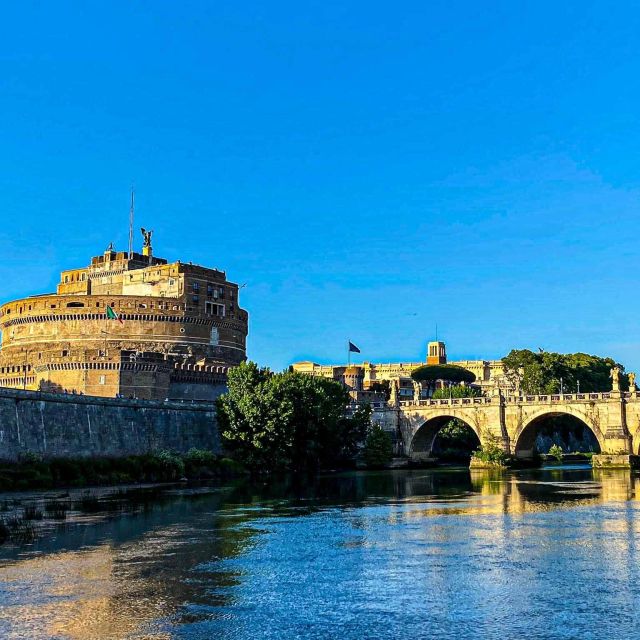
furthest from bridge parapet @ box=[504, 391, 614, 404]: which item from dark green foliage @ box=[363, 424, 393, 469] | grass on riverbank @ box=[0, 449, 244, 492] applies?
grass on riverbank @ box=[0, 449, 244, 492]

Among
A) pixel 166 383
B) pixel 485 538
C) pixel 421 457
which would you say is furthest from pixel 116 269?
pixel 485 538

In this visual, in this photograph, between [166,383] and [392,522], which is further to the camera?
[166,383]

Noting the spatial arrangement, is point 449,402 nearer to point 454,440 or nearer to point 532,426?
point 532,426

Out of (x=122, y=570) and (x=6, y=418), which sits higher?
(x=6, y=418)

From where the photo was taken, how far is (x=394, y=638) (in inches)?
734

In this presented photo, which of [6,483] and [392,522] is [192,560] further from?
[6,483]

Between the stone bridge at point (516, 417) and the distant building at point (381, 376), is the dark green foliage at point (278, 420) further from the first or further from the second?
the distant building at point (381, 376)

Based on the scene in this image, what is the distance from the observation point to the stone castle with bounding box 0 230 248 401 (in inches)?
3617

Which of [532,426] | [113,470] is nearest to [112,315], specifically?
[113,470]

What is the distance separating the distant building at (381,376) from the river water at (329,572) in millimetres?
99664

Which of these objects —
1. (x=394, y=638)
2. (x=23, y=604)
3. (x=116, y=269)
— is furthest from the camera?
(x=116, y=269)

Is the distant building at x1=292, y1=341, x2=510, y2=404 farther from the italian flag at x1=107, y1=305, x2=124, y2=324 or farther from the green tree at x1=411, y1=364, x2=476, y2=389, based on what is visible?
the italian flag at x1=107, y1=305, x2=124, y2=324

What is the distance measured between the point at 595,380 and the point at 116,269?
7024 centimetres

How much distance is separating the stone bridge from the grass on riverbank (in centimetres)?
2832
